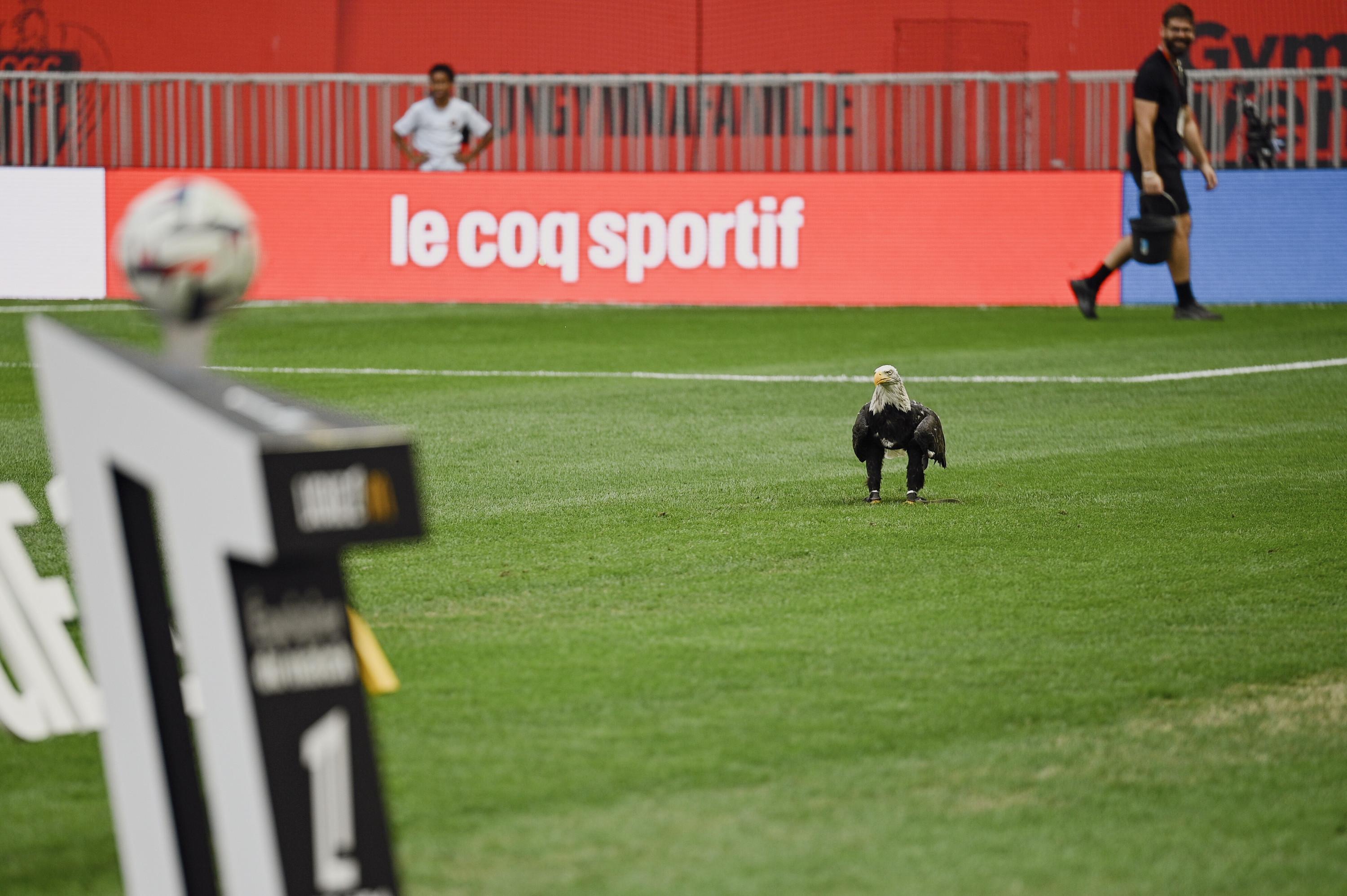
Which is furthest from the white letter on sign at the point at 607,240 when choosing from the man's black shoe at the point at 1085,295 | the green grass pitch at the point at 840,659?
the green grass pitch at the point at 840,659

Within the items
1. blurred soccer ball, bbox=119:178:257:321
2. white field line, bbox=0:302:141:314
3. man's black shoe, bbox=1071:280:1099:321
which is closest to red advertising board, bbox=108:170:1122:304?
white field line, bbox=0:302:141:314

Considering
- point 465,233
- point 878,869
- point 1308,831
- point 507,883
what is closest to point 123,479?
point 507,883

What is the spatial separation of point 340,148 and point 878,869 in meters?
15.7

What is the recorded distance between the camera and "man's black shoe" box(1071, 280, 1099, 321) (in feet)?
45.4

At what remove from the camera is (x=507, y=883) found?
294 cm

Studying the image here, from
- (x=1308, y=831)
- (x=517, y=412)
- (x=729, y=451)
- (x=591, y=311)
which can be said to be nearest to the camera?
(x=1308, y=831)

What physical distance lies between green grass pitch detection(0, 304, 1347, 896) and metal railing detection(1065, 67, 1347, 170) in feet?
24.3

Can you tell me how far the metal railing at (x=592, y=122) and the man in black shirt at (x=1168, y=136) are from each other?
3.49 metres

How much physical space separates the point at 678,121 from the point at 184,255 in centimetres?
1483

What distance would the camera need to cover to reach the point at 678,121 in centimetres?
1719

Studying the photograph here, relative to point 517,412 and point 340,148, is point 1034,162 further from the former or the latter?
point 517,412

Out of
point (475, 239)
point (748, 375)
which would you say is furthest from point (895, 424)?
point (475, 239)

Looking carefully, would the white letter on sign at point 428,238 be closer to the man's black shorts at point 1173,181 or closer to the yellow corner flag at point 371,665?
the man's black shorts at point 1173,181

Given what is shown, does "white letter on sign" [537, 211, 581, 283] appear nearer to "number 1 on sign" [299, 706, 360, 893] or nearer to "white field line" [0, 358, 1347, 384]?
"white field line" [0, 358, 1347, 384]
